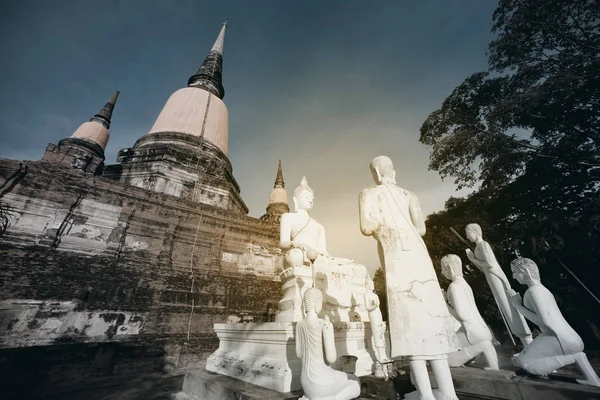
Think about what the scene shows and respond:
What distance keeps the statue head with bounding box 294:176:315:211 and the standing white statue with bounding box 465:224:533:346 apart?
284cm

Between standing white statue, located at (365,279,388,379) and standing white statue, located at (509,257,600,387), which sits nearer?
standing white statue, located at (509,257,600,387)

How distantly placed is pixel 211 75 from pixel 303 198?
45.9 ft

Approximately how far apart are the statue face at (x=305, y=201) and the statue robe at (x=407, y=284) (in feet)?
8.05

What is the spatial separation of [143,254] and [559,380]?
8412 millimetres

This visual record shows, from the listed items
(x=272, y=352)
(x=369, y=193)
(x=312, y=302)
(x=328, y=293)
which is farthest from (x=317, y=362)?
(x=328, y=293)

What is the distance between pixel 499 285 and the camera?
Result: 3.79 metres

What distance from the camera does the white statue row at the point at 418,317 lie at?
2.04 meters

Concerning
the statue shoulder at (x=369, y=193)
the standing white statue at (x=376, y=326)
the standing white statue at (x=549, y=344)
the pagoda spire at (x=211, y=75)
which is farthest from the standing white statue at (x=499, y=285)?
the pagoda spire at (x=211, y=75)

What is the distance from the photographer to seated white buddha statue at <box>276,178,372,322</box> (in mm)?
→ 4125

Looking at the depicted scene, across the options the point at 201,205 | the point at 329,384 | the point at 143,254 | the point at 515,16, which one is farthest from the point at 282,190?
the point at 329,384

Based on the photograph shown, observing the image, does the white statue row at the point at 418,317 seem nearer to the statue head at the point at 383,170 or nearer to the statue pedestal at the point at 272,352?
the statue head at the point at 383,170

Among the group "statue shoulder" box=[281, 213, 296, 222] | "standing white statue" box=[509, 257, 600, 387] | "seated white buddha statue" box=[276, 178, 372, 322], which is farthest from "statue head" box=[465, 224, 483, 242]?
"statue shoulder" box=[281, 213, 296, 222]

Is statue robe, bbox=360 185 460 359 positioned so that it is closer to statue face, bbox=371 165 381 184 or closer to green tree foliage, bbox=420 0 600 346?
statue face, bbox=371 165 381 184

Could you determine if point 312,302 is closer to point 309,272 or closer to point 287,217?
point 309,272
